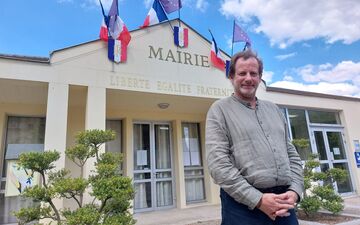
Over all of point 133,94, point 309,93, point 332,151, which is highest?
point 309,93

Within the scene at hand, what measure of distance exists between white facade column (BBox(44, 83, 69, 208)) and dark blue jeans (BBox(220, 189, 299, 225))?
3.56 m

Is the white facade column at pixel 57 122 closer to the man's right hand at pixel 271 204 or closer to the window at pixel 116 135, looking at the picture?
A: the window at pixel 116 135

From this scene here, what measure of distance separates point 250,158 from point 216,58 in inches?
198

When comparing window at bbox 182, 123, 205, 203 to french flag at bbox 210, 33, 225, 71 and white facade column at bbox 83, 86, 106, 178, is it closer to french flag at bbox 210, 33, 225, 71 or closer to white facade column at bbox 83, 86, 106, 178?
french flag at bbox 210, 33, 225, 71

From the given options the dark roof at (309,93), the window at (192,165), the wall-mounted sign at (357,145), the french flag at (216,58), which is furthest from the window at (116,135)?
the wall-mounted sign at (357,145)

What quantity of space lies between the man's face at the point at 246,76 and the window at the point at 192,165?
5.74 meters

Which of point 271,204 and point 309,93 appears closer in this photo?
point 271,204

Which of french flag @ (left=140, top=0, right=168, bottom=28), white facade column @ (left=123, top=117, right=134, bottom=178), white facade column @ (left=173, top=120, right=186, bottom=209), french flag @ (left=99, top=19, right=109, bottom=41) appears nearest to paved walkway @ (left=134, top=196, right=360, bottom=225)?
white facade column @ (left=173, top=120, right=186, bottom=209)

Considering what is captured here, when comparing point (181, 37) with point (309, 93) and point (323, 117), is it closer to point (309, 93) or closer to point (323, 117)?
point (309, 93)

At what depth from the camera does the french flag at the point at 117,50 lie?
5004mm

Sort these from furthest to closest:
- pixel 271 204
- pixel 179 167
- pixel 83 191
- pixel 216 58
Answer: pixel 179 167
pixel 216 58
pixel 83 191
pixel 271 204

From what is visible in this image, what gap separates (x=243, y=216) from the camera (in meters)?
1.34

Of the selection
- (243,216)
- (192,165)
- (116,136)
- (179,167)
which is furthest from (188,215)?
(243,216)

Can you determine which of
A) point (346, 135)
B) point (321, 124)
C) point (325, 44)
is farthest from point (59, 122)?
point (325, 44)
